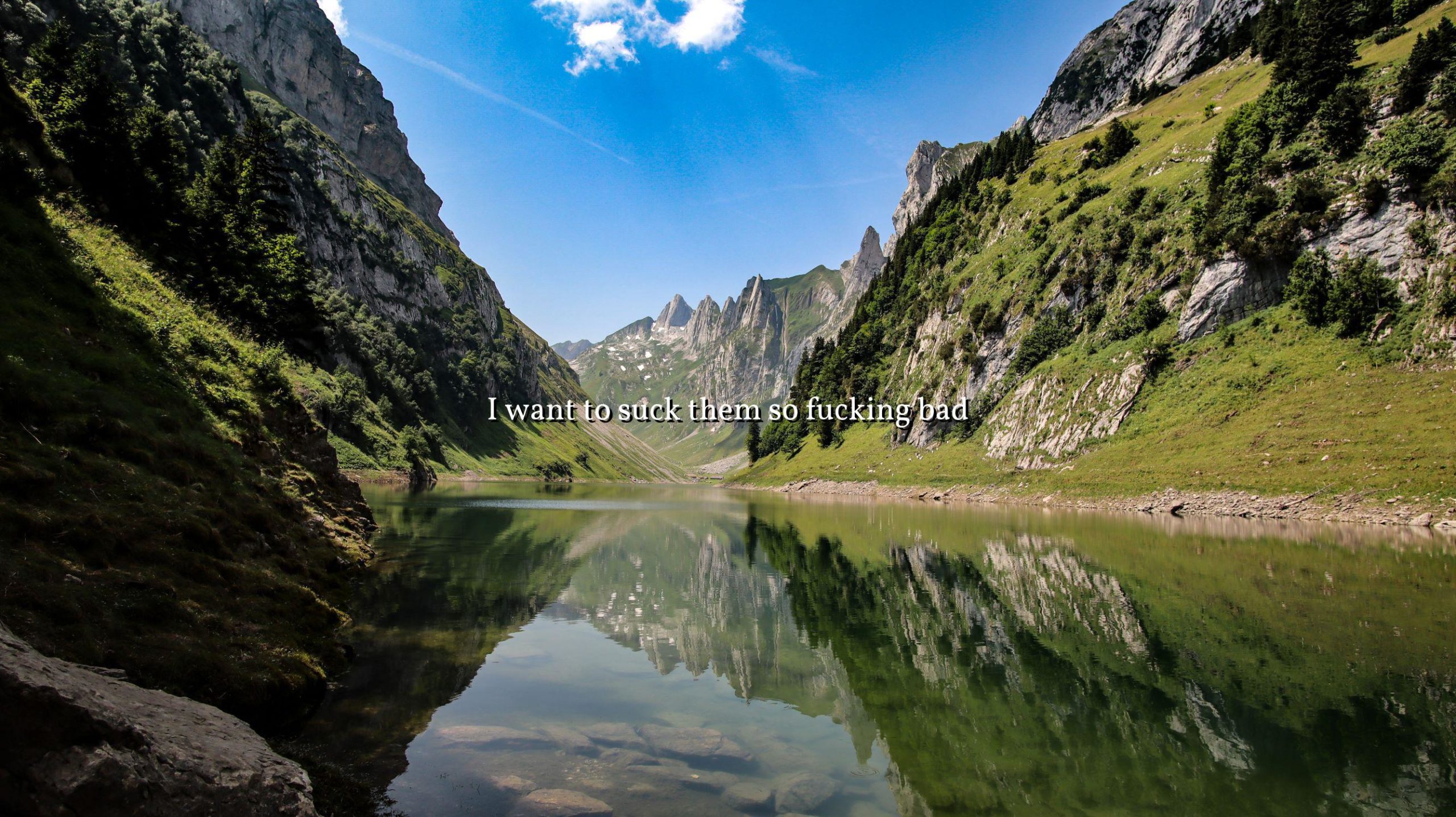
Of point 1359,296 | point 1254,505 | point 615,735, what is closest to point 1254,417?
point 1254,505

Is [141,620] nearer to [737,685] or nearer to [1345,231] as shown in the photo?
[737,685]

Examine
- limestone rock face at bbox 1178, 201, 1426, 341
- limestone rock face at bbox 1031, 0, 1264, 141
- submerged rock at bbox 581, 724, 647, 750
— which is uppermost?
limestone rock face at bbox 1031, 0, 1264, 141

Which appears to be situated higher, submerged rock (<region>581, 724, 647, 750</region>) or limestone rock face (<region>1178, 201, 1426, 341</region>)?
limestone rock face (<region>1178, 201, 1426, 341</region>)

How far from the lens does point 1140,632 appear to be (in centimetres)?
1923

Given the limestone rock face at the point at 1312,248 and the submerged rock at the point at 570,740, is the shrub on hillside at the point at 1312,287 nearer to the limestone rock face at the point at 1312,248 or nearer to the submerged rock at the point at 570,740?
the limestone rock face at the point at 1312,248

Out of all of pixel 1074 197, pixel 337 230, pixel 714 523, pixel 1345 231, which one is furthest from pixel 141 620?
pixel 337 230

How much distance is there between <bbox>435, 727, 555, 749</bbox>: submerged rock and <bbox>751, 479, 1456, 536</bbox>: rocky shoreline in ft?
153

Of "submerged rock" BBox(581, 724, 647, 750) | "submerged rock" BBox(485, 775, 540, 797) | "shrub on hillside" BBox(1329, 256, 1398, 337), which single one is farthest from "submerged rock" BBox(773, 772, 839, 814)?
"shrub on hillside" BBox(1329, 256, 1398, 337)

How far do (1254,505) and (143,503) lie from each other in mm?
62936

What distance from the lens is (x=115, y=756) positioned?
5.90 meters

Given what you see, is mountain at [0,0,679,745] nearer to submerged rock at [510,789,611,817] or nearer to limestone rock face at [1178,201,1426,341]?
submerged rock at [510,789,611,817]

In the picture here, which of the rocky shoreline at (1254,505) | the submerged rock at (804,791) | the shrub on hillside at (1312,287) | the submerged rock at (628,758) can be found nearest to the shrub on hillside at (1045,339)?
the rocky shoreline at (1254,505)

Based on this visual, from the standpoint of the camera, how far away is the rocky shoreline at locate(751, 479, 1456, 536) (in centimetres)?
3666

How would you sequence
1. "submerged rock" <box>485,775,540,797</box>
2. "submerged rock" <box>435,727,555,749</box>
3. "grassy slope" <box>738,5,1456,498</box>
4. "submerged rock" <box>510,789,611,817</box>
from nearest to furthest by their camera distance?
"submerged rock" <box>510,789,611,817</box> < "submerged rock" <box>485,775,540,797</box> < "submerged rock" <box>435,727,555,749</box> < "grassy slope" <box>738,5,1456,498</box>
